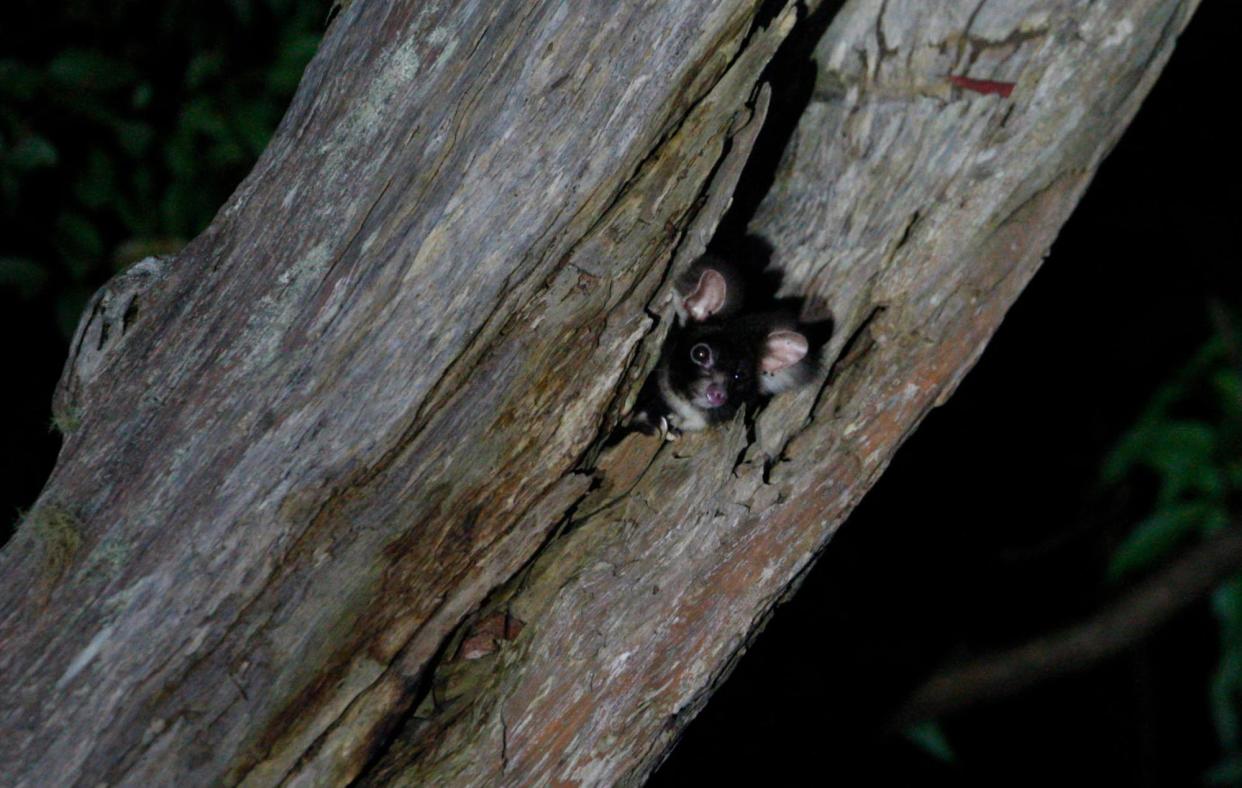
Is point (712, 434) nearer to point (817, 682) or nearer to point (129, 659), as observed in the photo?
point (129, 659)

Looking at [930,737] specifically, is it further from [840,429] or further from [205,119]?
[205,119]

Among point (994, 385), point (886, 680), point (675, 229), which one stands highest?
point (675, 229)

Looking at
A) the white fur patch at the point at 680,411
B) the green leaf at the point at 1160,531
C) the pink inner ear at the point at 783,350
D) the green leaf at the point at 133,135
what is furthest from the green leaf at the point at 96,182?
the green leaf at the point at 1160,531

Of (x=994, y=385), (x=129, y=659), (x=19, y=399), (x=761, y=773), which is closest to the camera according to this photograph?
(x=129, y=659)

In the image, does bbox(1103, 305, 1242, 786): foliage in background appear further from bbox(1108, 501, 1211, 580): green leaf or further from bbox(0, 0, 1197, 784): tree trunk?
bbox(0, 0, 1197, 784): tree trunk

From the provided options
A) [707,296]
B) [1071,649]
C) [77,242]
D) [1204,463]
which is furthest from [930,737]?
[77,242]

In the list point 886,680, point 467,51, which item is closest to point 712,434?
point 467,51

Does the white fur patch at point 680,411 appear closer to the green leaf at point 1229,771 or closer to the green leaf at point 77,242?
the green leaf at point 77,242
